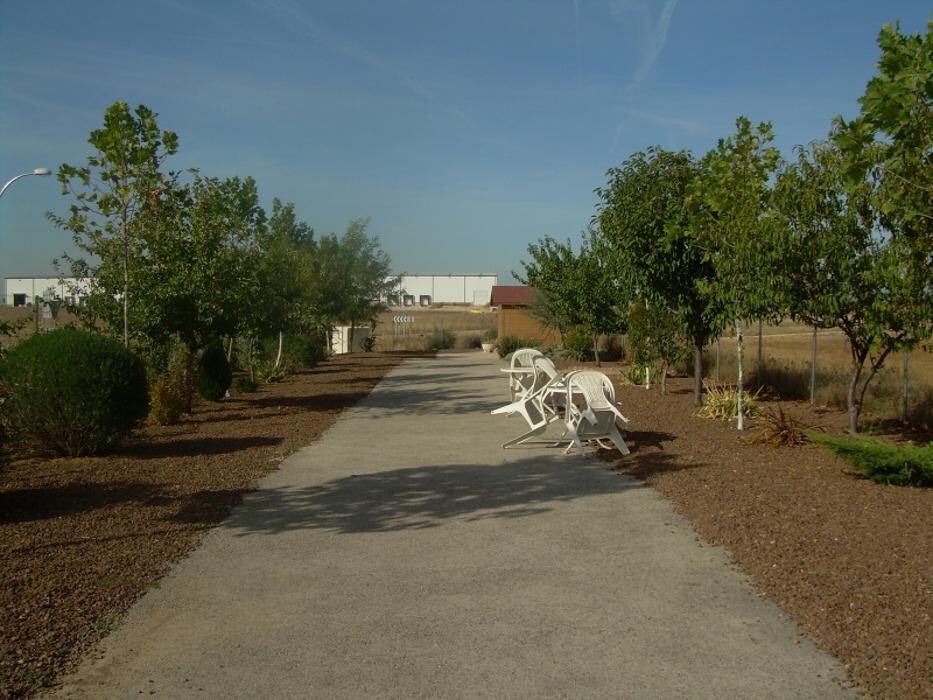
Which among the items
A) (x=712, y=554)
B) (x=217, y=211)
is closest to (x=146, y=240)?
(x=217, y=211)

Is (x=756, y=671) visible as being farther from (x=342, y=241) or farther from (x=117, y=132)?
(x=342, y=241)

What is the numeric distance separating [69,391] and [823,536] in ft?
27.3

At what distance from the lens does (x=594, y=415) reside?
11133mm

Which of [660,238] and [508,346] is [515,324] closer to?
[508,346]

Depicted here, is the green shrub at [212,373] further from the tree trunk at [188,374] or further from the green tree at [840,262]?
the green tree at [840,262]

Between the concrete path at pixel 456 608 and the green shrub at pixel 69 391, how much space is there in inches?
114

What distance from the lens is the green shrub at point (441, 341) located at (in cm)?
5106

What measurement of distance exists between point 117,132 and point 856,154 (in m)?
10.8

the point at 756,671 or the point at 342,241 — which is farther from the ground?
the point at 342,241

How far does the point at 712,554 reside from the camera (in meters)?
6.71

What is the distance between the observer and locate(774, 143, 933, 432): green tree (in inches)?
405

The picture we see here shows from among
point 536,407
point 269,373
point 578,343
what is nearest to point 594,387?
point 536,407

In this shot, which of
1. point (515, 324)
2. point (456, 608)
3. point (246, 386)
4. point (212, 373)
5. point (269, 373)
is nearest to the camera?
point (456, 608)

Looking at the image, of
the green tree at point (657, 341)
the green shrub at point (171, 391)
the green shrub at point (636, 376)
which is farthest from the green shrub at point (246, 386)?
the green tree at point (657, 341)
